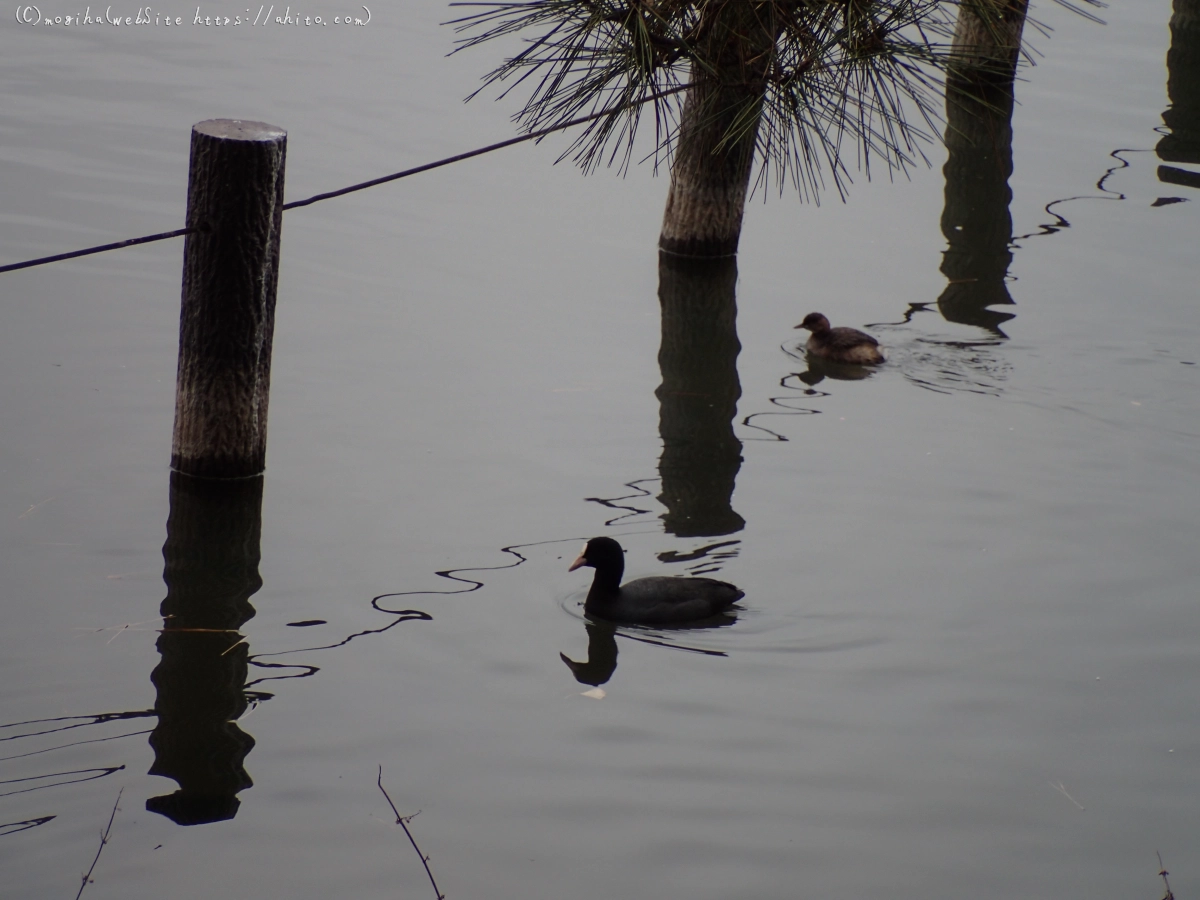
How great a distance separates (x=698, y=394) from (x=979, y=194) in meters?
5.28

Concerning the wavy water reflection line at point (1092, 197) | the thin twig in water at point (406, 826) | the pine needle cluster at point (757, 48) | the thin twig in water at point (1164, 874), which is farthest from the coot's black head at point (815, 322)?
the thin twig in water at point (406, 826)

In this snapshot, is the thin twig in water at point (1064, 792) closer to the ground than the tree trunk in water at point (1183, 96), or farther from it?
closer to the ground

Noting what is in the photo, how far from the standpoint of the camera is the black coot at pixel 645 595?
589cm

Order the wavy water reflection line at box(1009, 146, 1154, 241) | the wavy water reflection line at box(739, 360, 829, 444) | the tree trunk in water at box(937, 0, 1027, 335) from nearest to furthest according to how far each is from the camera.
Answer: the wavy water reflection line at box(739, 360, 829, 444) → the tree trunk in water at box(937, 0, 1027, 335) → the wavy water reflection line at box(1009, 146, 1154, 241)

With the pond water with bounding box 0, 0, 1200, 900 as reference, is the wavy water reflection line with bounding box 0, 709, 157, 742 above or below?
below

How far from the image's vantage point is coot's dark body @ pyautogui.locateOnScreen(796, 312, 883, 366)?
884 centimetres

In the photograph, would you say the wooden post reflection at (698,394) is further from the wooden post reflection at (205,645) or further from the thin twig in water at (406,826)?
the thin twig in water at (406,826)

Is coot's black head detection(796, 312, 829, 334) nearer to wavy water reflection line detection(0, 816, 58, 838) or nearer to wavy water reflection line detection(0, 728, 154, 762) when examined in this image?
wavy water reflection line detection(0, 728, 154, 762)

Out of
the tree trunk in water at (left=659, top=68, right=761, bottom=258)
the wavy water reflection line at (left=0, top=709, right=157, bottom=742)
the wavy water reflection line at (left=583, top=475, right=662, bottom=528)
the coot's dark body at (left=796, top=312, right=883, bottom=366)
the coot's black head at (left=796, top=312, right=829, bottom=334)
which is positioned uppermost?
the tree trunk in water at (left=659, top=68, right=761, bottom=258)

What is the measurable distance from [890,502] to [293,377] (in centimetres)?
350

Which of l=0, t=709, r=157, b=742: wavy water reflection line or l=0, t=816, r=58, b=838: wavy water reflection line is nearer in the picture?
l=0, t=816, r=58, b=838: wavy water reflection line

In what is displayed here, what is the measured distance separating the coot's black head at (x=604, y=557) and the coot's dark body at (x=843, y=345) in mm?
3382

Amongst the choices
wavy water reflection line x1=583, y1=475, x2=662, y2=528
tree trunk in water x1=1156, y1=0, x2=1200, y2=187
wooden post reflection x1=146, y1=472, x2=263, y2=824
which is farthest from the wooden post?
tree trunk in water x1=1156, y1=0, x2=1200, y2=187

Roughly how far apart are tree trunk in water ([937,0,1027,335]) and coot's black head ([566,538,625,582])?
3.35 m
